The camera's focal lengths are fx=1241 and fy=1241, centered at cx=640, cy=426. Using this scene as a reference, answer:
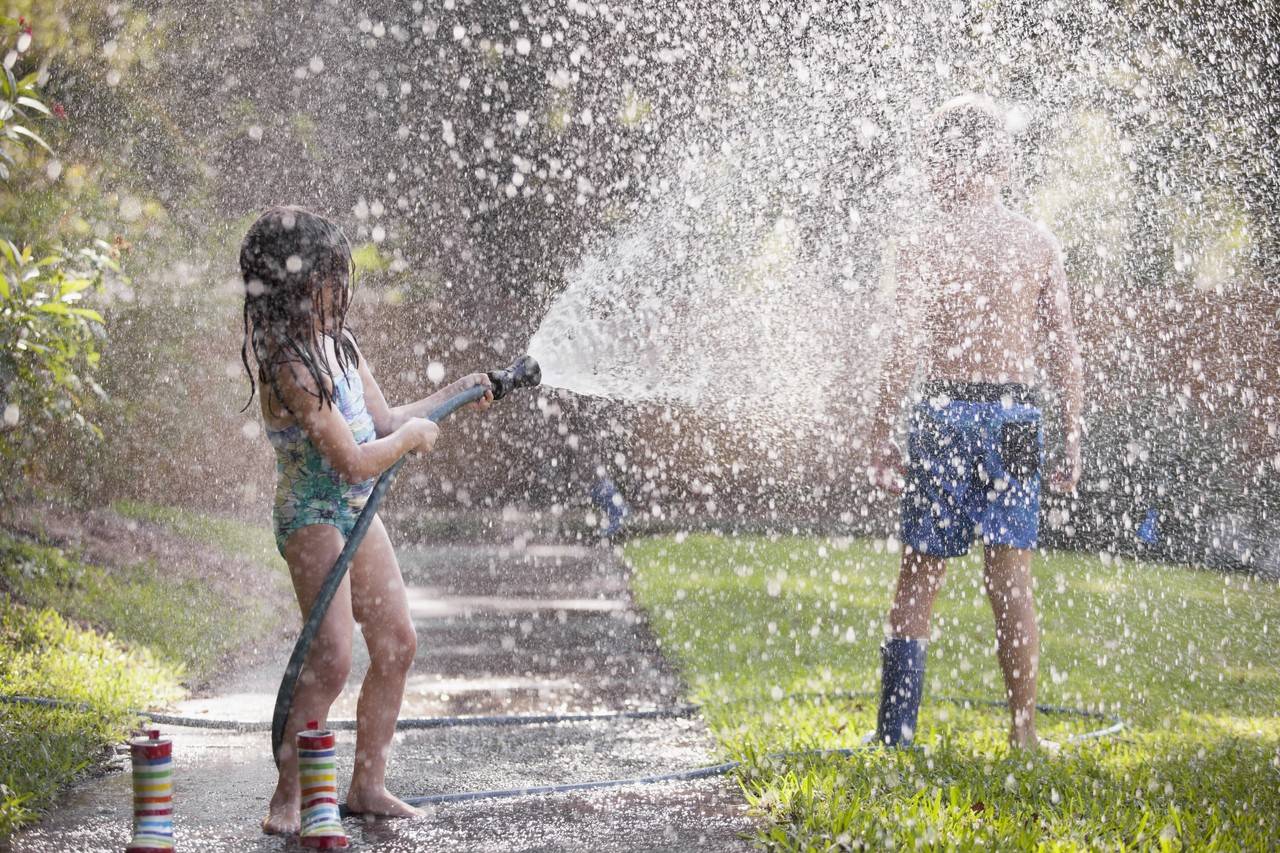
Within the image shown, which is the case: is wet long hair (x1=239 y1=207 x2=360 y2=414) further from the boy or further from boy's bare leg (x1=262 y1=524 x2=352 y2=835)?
the boy

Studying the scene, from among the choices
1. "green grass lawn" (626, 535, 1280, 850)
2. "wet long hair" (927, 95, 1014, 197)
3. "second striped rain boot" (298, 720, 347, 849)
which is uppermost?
"wet long hair" (927, 95, 1014, 197)

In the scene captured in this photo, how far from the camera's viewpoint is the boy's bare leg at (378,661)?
116 inches

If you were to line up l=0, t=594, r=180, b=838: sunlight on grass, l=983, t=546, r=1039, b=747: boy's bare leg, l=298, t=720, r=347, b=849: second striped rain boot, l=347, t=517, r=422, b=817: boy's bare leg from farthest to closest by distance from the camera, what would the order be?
l=983, t=546, r=1039, b=747: boy's bare leg → l=0, t=594, r=180, b=838: sunlight on grass → l=347, t=517, r=422, b=817: boy's bare leg → l=298, t=720, r=347, b=849: second striped rain boot

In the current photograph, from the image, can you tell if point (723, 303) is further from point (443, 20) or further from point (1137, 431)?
point (443, 20)

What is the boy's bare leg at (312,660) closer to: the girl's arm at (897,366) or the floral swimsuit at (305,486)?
the floral swimsuit at (305,486)

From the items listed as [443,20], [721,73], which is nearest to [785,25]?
[721,73]

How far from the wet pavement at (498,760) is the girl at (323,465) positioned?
237 millimetres

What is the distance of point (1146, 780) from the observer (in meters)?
3.37

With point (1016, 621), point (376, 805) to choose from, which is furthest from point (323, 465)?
point (1016, 621)

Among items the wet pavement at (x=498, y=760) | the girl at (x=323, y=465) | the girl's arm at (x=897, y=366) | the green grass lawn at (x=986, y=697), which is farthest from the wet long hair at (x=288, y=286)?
the girl's arm at (x=897, y=366)

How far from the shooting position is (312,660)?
9.16 ft

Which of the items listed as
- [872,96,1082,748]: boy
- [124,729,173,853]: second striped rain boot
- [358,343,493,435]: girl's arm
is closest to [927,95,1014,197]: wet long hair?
[872,96,1082,748]: boy

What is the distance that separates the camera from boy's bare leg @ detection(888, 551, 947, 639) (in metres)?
3.66

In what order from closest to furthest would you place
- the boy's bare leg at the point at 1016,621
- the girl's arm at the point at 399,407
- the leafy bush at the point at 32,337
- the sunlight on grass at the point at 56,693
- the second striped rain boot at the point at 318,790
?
1. the second striped rain boot at the point at 318,790
2. the girl's arm at the point at 399,407
3. the sunlight on grass at the point at 56,693
4. the boy's bare leg at the point at 1016,621
5. the leafy bush at the point at 32,337
